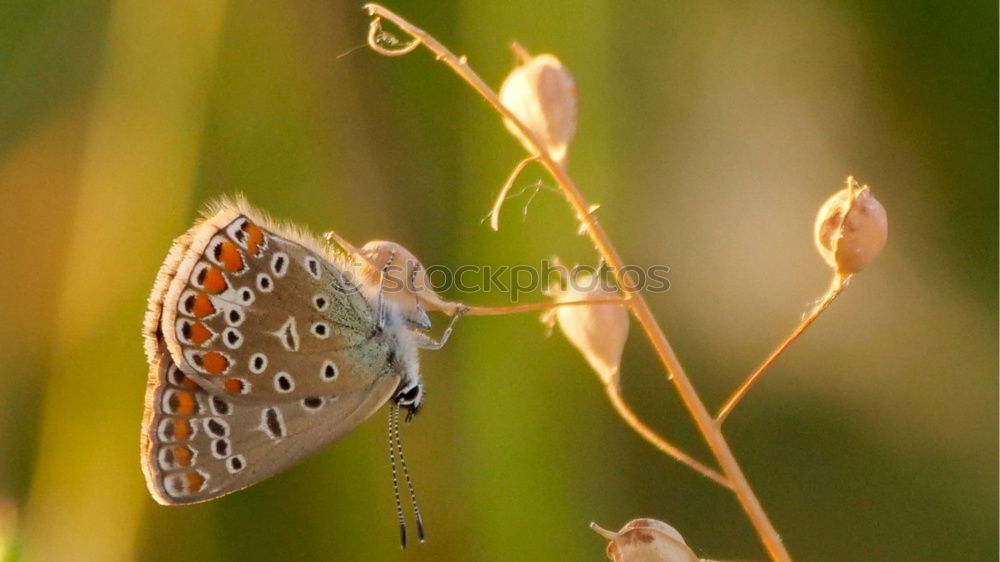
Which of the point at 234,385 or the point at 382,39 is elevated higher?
the point at 382,39

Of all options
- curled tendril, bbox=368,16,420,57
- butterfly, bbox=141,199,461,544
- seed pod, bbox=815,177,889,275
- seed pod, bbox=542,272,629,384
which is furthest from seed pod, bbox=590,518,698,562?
curled tendril, bbox=368,16,420,57

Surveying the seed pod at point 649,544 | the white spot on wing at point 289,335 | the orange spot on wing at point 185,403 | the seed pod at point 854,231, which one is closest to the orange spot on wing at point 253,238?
the white spot on wing at point 289,335

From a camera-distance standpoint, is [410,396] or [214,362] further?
[410,396]

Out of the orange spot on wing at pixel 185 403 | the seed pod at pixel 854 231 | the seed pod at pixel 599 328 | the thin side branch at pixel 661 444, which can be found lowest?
the thin side branch at pixel 661 444

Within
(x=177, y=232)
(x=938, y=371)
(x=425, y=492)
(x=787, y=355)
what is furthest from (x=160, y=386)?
(x=938, y=371)

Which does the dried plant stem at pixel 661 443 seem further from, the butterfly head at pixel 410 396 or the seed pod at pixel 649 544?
the butterfly head at pixel 410 396

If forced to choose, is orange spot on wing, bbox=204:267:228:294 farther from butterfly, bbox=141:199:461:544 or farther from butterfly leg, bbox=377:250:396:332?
butterfly leg, bbox=377:250:396:332

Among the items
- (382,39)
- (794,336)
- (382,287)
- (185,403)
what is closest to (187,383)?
(185,403)

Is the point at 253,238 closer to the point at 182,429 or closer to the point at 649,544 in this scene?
the point at 182,429
